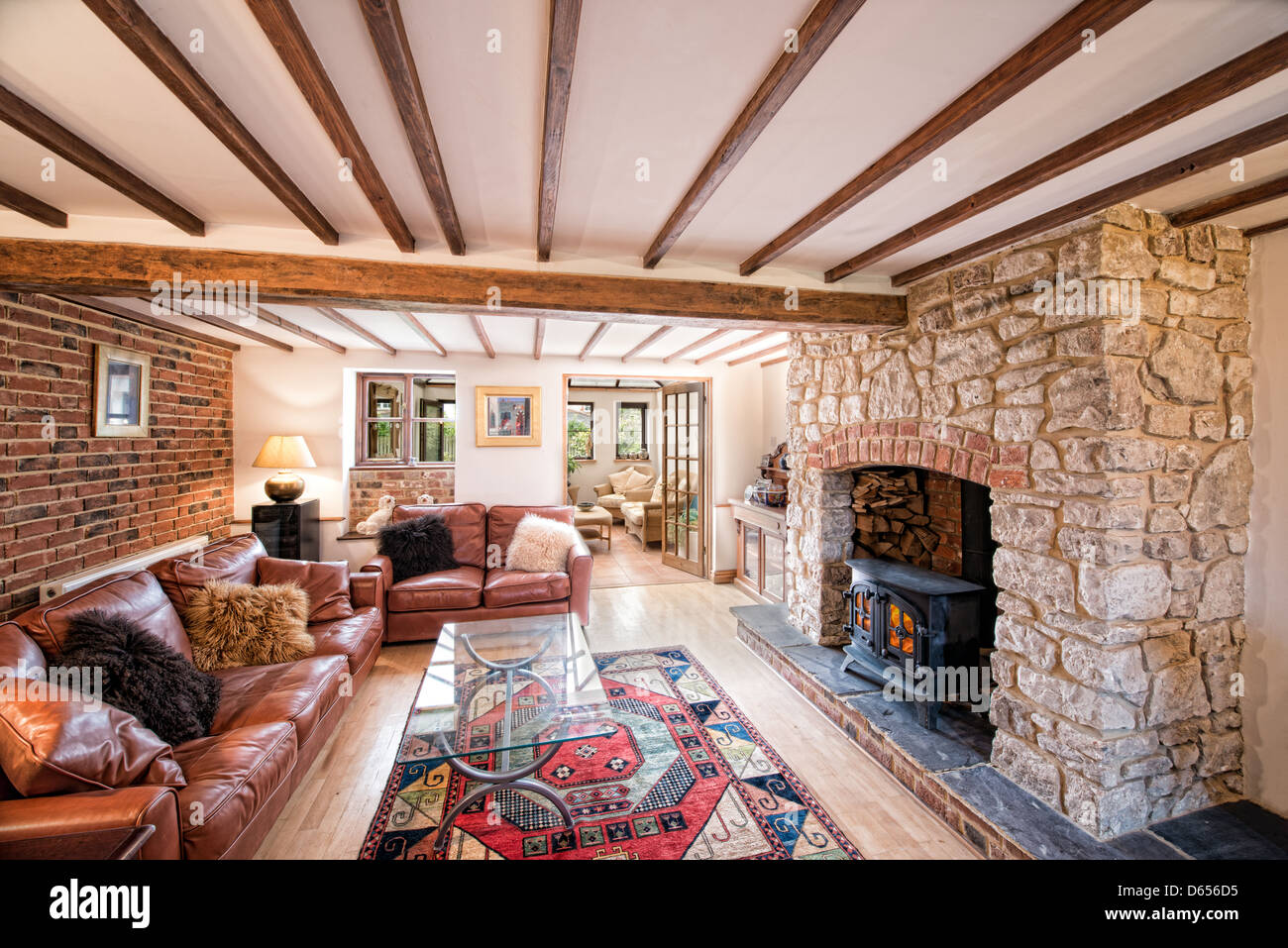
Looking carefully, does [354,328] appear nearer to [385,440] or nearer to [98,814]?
[385,440]

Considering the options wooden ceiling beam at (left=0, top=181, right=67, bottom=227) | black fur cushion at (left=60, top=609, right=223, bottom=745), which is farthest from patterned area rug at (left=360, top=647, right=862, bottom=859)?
wooden ceiling beam at (left=0, top=181, right=67, bottom=227)

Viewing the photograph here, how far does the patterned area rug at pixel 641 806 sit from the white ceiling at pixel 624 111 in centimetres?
204

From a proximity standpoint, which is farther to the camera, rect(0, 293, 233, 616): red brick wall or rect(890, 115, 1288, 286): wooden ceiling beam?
rect(0, 293, 233, 616): red brick wall

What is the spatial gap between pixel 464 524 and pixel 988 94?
4184 mm

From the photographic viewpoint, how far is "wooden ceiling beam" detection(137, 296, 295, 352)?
3092 mm

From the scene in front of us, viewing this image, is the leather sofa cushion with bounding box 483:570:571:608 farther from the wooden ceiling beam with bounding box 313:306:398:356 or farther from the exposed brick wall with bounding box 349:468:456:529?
the wooden ceiling beam with bounding box 313:306:398:356

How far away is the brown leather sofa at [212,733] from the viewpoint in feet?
4.35

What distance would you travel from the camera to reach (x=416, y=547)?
4.01 meters

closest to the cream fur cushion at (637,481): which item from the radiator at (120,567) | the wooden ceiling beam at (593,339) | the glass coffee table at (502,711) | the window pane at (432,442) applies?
the window pane at (432,442)

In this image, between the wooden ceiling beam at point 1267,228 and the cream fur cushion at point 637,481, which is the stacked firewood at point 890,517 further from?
the cream fur cushion at point 637,481

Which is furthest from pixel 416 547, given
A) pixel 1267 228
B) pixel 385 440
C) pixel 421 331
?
pixel 1267 228

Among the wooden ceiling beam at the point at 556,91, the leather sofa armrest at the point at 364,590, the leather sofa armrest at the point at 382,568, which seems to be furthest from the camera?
the leather sofa armrest at the point at 382,568

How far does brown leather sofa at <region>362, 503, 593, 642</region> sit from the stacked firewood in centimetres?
199
